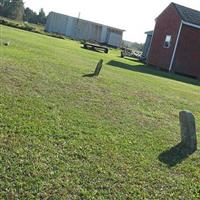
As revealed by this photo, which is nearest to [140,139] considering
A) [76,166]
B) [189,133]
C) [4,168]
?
[189,133]

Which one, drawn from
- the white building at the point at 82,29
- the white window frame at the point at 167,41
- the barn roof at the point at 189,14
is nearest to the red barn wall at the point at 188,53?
the barn roof at the point at 189,14

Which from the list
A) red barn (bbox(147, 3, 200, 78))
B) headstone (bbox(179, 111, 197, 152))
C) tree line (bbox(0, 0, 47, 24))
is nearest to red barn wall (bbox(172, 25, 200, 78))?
red barn (bbox(147, 3, 200, 78))

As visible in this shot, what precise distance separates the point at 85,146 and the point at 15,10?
95093 millimetres

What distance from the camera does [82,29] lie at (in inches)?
3004

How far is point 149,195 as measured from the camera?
5621 millimetres

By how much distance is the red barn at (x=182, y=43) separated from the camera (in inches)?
1184

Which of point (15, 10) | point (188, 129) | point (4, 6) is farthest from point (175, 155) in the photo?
point (4, 6)

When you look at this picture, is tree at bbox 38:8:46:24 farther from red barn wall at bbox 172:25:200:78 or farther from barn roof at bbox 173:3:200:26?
red barn wall at bbox 172:25:200:78

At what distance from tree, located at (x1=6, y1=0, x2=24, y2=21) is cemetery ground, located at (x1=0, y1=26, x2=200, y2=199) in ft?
289

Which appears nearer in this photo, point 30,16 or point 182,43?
point 182,43

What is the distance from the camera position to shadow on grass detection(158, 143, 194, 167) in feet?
23.4

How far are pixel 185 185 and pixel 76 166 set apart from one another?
1.73 meters

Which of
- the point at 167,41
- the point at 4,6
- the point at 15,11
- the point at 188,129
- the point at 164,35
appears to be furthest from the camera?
the point at 4,6

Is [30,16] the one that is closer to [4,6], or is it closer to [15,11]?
[4,6]
